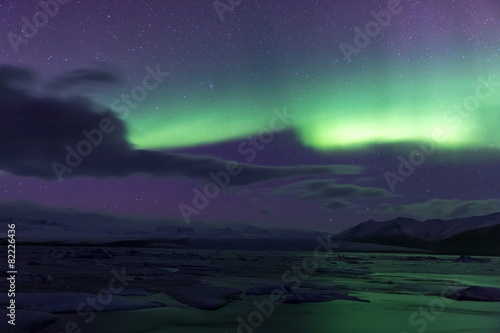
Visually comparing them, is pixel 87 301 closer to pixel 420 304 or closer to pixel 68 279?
pixel 68 279

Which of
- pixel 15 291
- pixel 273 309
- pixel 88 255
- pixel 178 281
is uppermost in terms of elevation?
pixel 88 255

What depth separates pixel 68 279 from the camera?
16.4m

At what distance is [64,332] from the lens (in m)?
7.89

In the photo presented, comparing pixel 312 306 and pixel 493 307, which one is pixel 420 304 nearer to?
pixel 493 307

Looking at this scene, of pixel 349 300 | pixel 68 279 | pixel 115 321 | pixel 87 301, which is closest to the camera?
pixel 115 321

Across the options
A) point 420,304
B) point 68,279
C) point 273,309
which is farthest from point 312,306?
point 68,279

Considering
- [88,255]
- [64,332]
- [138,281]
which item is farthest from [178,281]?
[88,255]

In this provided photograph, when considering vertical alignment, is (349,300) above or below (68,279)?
below

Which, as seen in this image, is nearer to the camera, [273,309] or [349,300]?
[273,309]

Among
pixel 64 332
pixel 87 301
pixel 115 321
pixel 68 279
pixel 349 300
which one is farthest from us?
pixel 68 279

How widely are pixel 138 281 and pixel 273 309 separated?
7241mm

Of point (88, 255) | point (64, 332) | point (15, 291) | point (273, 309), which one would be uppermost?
point (88, 255)

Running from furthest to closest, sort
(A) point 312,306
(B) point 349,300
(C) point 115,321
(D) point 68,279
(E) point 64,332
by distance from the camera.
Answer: (D) point 68,279 → (B) point 349,300 → (A) point 312,306 → (C) point 115,321 → (E) point 64,332

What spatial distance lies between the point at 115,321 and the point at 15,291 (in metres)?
5.01
